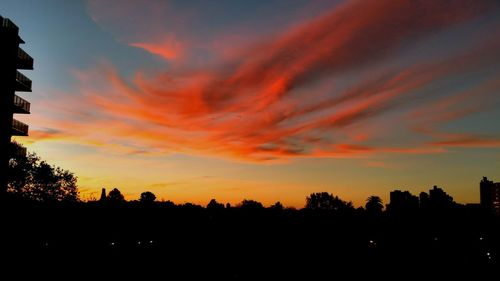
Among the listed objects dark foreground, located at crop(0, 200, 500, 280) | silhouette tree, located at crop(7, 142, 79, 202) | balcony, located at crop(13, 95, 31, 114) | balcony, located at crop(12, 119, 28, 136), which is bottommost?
dark foreground, located at crop(0, 200, 500, 280)

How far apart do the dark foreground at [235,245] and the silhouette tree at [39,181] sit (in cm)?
291

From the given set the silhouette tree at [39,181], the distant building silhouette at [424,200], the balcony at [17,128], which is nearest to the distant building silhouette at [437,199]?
the distant building silhouette at [424,200]

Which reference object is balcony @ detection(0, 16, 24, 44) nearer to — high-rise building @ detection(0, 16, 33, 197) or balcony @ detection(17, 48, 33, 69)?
high-rise building @ detection(0, 16, 33, 197)

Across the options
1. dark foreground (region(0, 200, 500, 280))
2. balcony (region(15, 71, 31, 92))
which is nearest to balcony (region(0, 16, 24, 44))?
balcony (region(15, 71, 31, 92))

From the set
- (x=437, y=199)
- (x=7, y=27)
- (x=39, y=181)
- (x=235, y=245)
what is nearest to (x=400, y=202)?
(x=437, y=199)

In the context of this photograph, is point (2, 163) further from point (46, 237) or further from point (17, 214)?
point (46, 237)

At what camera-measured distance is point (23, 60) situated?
64000 mm

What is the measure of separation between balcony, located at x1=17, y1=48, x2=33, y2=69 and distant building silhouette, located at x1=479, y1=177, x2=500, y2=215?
161636 mm

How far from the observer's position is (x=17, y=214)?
69.0m

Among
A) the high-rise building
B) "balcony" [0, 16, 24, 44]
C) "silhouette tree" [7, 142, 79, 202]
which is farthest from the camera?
"silhouette tree" [7, 142, 79, 202]

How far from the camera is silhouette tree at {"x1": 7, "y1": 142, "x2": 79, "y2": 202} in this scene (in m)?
77.8

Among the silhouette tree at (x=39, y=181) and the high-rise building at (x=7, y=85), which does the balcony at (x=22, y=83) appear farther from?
the silhouette tree at (x=39, y=181)

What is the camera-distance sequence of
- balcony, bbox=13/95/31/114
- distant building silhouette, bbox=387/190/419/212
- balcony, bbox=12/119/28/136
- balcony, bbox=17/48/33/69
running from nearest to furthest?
balcony, bbox=17/48/33/69, balcony, bbox=13/95/31/114, balcony, bbox=12/119/28/136, distant building silhouette, bbox=387/190/419/212

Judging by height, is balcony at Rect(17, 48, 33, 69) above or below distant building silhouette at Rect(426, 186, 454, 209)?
above
